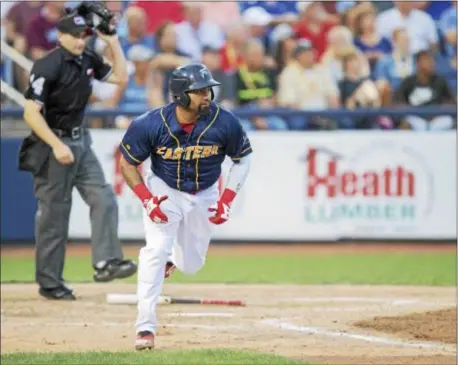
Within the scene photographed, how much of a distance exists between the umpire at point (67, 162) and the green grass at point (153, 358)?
301 cm

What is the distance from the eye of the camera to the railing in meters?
14.5

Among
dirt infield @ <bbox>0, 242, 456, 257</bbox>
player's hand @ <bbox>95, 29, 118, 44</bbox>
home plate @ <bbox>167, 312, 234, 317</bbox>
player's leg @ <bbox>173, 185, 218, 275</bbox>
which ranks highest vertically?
player's hand @ <bbox>95, 29, 118, 44</bbox>

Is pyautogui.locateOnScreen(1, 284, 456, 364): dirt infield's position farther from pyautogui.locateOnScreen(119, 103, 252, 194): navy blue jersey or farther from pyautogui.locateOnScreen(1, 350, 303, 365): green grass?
pyautogui.locateOnScreen(119, 103, 252, 194): navy blue jersey

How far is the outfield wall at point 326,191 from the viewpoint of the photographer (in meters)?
Answer: 14.6

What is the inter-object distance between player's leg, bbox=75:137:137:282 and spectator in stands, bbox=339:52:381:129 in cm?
571

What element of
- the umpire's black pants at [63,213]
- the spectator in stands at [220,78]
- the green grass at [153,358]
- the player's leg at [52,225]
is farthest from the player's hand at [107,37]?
the spectator in stands at [220,78]

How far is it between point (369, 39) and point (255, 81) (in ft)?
5.88

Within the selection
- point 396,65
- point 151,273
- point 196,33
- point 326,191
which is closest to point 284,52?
point 196,33

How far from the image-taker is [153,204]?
25.2 ft

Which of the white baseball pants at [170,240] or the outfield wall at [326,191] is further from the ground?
the white baseball pants at [170,240]

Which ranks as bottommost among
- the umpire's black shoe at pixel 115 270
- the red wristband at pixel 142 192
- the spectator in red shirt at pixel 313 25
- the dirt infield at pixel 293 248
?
the dirt infield at pixel 293 248

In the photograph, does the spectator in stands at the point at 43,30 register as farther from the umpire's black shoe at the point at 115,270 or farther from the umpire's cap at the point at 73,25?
the umpire's black shoe at the point at 115,270

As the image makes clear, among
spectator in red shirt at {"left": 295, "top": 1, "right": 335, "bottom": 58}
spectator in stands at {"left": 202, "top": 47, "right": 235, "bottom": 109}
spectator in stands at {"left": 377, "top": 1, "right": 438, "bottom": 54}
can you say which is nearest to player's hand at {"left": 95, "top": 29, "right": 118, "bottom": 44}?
spectator in stands at {"left": 202, "top": 47, "right": 235, "bottom": 109}

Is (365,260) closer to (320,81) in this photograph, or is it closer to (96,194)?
(320,81)
